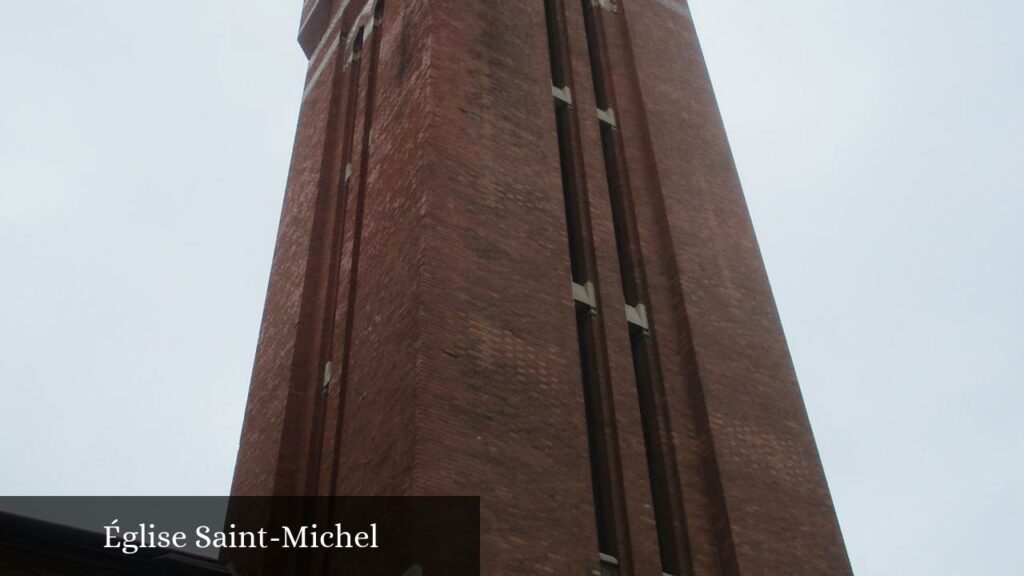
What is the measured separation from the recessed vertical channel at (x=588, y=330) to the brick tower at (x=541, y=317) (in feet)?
0.11

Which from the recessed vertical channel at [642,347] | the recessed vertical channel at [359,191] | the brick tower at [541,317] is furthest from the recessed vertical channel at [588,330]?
the recessed vertical channel at [359,191]

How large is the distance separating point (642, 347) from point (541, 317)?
198 centimetres

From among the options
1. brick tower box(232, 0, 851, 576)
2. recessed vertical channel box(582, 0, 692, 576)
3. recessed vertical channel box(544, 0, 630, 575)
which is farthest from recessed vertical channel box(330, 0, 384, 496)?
recessed vertical channel box(582, 0, 692, 576)

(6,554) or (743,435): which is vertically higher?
(743,435)

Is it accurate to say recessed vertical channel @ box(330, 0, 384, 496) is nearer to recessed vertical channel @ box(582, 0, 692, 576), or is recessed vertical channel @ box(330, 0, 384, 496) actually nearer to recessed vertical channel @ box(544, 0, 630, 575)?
recessed vertical channel @ box(544, 0, 630, 575)

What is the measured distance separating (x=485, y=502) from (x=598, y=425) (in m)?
2.59

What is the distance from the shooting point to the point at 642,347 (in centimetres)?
1528

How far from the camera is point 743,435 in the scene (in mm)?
14602

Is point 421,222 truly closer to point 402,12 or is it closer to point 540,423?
point 540,423

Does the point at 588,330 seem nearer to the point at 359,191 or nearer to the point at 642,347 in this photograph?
the point at 642,347

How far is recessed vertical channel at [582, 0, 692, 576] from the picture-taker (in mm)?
13422

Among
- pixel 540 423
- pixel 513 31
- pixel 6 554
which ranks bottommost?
pixel 6 554

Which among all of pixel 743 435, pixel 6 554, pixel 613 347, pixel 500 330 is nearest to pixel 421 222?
pixel 500 330

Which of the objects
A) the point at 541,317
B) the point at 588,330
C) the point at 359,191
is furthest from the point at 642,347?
the point at 359,191
